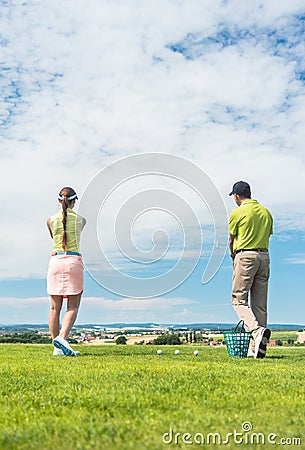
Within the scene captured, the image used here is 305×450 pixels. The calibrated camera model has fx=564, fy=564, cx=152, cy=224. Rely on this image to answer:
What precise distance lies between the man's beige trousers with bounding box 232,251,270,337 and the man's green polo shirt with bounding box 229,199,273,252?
0.48ft

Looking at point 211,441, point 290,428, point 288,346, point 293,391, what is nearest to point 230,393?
point 293,391

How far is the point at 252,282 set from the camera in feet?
27.1

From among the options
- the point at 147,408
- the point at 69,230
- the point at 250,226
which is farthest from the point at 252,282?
the point at 147,408

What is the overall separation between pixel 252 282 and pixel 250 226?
2.70ft

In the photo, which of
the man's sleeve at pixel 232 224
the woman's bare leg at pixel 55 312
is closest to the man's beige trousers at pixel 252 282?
the man's sleeve at pixel 232 224

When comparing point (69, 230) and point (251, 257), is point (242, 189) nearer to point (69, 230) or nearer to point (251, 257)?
point (251, 257)

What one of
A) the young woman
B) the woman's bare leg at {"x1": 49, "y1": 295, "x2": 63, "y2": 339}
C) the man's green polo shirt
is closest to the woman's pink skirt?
the young woman

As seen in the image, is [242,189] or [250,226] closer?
[250,226]

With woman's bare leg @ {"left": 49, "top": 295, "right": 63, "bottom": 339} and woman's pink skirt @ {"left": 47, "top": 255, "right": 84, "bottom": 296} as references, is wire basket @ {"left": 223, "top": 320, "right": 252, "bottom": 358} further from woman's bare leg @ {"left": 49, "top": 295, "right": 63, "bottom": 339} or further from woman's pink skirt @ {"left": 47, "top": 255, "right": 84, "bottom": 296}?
woman's bare leg @ {"left": 49, "top": 295, "right": 63, "bottom": 339}

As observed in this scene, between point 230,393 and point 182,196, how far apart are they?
6.22 meters

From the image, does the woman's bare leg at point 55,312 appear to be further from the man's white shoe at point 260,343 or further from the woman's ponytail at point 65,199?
the man's white shoe at point 260,343

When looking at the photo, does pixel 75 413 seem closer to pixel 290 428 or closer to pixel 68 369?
pixel 290 428

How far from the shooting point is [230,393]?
382cm

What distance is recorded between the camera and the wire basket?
7691 millimetres
